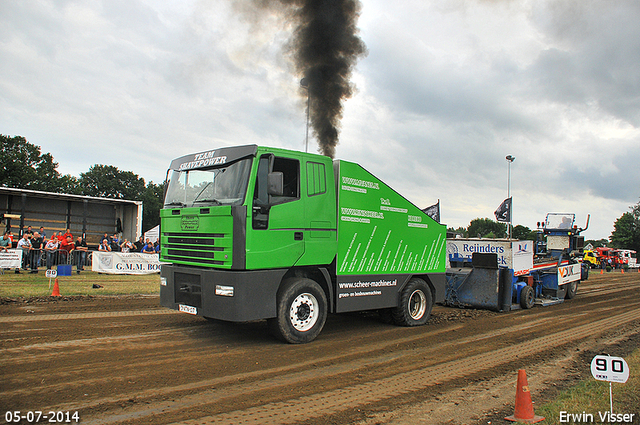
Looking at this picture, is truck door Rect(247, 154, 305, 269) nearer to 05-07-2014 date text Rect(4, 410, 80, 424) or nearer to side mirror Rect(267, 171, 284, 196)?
side mirror Rect(267, 171, 284, 196)

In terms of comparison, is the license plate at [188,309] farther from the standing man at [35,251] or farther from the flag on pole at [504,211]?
the standing man at [35,251]

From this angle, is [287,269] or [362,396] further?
[287,269]

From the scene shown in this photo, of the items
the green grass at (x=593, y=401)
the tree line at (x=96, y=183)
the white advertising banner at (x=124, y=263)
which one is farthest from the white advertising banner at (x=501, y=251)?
the tree line at (x=96, y=183)

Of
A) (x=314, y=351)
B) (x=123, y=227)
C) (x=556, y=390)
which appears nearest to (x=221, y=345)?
(x=314, y=351)

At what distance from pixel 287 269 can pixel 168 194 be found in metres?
2.61

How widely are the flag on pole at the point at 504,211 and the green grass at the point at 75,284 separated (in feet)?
39.0

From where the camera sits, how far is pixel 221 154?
686 cm

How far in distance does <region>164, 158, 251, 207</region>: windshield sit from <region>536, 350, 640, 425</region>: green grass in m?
4.57

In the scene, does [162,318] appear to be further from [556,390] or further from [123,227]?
[123,227]

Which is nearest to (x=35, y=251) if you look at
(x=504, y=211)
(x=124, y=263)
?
(x=124, y=263)

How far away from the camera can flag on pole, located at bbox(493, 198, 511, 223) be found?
15.3 meters

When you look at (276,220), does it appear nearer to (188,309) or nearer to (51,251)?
(188,309)

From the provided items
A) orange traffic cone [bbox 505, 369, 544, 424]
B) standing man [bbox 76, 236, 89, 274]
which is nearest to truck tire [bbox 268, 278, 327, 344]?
orange traffic cone [bbox 505, 369, 544, 424]

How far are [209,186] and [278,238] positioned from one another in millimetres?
1403
